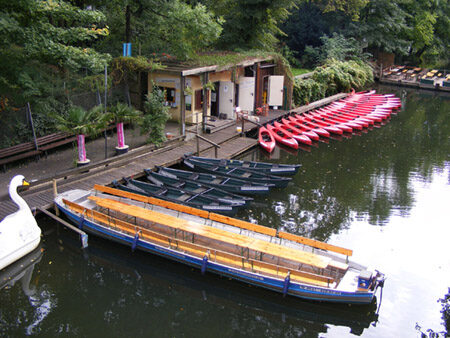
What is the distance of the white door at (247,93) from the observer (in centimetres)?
2642

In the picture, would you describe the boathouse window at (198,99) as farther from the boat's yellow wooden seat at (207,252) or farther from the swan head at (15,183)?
the swan head at (15,183)

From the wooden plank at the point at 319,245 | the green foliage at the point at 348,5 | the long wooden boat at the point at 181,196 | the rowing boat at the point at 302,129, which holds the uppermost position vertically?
the green foliage at the point at 348,5

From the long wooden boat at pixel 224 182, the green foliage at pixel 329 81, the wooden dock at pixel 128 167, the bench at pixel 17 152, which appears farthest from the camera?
the green foliage at pixel 329 81

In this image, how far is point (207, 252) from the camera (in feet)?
39.0

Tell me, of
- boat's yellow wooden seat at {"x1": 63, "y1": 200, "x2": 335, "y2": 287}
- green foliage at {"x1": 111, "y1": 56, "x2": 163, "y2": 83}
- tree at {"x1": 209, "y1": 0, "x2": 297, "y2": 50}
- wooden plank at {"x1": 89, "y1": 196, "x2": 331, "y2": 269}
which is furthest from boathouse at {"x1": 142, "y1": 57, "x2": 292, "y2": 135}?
boat's yellow wooden seat at {"x1": 63, "y1": 200, "x2": 335, "y2": 287}

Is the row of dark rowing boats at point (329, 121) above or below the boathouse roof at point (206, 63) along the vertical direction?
below

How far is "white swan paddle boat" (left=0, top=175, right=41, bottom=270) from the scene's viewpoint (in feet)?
39.1

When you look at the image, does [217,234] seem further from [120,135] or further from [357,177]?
[357,177]

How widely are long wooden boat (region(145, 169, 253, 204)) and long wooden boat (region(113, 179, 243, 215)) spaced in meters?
0.21

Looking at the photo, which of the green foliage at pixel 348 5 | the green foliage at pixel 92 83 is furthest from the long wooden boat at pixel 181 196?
the green foliage at pixel 348 5

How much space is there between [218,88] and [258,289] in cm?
1609

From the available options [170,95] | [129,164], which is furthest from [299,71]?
[129,164]

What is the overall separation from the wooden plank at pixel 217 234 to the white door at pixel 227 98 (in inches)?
505

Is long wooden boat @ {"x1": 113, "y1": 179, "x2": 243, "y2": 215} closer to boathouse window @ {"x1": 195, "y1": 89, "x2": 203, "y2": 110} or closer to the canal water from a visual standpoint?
the canal water
